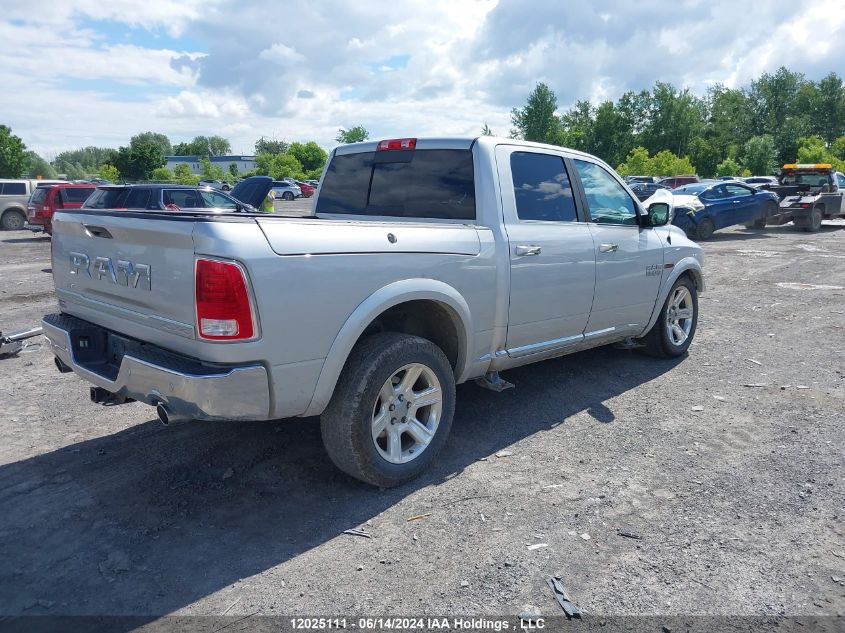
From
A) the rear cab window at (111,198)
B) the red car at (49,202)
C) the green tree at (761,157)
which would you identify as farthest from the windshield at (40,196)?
the green tree at (761,157)

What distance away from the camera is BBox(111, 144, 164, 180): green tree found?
234 feet

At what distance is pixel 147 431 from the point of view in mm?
4676

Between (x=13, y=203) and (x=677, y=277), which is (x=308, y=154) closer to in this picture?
(x=13, y=203)

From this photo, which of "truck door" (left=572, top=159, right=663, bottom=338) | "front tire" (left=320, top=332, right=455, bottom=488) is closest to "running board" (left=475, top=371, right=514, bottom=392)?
"front tire" (left=320, top=332, right=455, bottom=488)

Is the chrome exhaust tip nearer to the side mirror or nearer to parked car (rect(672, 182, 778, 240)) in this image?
the side mirror

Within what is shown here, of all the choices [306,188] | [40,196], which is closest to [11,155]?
[306,188]

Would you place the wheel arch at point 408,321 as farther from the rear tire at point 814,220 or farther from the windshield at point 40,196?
the rear tire at point 814,220

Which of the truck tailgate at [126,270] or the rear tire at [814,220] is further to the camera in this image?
the rear tire at [814,220]

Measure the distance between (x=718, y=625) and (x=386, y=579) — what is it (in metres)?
1.41

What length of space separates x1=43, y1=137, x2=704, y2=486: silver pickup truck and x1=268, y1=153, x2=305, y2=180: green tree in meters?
72.8

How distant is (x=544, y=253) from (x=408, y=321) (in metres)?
1.13

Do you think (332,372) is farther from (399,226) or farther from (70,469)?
(70,469)

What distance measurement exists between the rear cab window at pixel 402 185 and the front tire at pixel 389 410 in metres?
1.15

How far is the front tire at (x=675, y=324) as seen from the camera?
626 cm
